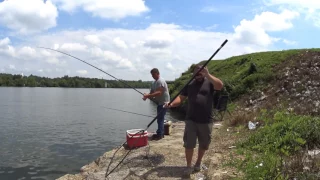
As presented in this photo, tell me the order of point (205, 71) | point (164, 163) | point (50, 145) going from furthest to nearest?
point (50, 145)
point (164, 163)
point (205, 71)

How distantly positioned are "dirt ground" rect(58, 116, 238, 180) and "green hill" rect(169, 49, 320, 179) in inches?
12.2

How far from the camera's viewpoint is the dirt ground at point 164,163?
655 cm

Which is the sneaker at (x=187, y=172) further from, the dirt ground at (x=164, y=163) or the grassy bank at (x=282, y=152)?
the grassy bank at (x=282, y=152)

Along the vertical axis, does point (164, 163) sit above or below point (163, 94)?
below

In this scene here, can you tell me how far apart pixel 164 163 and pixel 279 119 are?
3.43 meters

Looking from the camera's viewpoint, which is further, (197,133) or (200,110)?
(197,133)

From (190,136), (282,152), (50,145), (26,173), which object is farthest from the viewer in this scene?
(50,145)

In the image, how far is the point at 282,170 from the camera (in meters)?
5.05

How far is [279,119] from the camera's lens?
28.4ft

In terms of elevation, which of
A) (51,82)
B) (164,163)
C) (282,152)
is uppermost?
(51,82)

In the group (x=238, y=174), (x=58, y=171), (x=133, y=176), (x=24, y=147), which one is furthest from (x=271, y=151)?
(x=24, y=147)

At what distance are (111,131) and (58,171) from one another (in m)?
9.55

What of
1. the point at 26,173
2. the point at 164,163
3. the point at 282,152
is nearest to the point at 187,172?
the point at 164,163

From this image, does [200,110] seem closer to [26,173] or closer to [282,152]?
[282,152]
